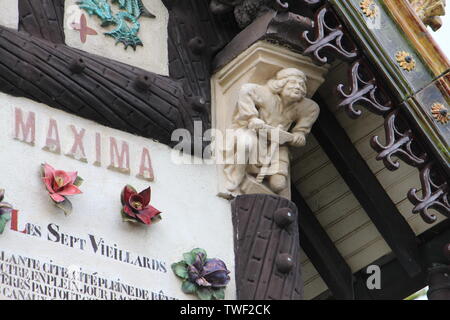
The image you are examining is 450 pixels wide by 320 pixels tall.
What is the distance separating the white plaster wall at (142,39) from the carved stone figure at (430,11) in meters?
1.22

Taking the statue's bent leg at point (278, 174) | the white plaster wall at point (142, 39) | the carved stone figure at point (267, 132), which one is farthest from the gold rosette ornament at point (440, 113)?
the white plaster wall at point (142, 39)

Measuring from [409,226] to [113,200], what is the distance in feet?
5.82

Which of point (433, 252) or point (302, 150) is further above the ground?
point (302, 150)

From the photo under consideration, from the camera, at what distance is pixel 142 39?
8.49m

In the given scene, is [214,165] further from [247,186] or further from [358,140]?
[358,140]

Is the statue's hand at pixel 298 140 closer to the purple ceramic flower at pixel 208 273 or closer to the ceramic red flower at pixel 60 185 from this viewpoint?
the purple ceramic flower at pixel 208 273

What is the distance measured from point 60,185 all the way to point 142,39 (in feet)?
3.41

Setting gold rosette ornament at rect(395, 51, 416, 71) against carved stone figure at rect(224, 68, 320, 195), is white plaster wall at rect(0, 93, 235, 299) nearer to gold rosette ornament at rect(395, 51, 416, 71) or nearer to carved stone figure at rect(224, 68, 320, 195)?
carved stone figure at rect(224, 68, 320, 195)

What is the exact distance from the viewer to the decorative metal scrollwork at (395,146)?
8.20 meters

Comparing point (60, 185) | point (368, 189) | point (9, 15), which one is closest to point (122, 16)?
point (9, 15)

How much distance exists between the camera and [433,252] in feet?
29.3

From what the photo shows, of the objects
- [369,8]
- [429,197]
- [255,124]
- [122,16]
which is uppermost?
[122,16]

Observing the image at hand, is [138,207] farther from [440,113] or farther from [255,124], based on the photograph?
[440,113]

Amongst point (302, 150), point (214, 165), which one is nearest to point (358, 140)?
point (302, 150)
